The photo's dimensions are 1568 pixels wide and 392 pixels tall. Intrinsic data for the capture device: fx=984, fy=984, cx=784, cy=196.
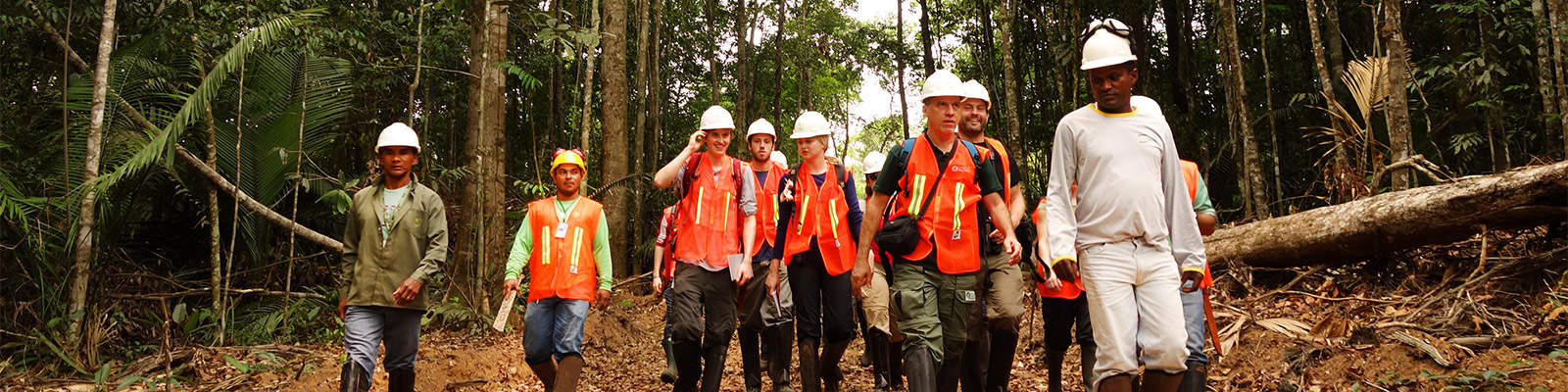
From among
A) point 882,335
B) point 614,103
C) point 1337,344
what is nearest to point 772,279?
point 882,335

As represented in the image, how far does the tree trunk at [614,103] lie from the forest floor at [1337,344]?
3328 mm

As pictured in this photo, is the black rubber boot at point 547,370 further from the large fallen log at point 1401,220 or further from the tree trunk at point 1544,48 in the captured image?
the tree trunk at point 1544,48

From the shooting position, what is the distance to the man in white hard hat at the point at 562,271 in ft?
17.7

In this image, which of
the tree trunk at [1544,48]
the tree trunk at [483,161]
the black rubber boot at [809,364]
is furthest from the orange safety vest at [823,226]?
the tree trunk at [1544,48]

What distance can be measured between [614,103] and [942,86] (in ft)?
24.5

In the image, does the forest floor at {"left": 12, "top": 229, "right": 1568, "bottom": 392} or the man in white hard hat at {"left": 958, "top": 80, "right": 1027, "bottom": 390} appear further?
the forest floor at {"left": 12, "top": 229, "right": 1568, "bottom": 392}

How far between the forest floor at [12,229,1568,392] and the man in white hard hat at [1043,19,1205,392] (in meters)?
2.46

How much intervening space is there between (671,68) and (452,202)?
10.7 metres

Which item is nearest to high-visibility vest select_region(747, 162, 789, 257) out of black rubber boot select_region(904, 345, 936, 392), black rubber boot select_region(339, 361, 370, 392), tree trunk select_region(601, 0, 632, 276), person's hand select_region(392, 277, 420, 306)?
black rubber boot select_region(904, 345, 936, 392)

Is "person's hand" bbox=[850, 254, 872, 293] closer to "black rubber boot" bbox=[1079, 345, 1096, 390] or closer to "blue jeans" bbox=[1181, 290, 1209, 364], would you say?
"blue jeans" bbox=[1181, 290, 1209, 364]

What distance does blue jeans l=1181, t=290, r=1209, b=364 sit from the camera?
4.40 meters

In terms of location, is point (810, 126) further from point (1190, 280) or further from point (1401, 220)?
point (1401, 220)

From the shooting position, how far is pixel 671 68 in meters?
22.7

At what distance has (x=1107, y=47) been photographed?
3.72 m
